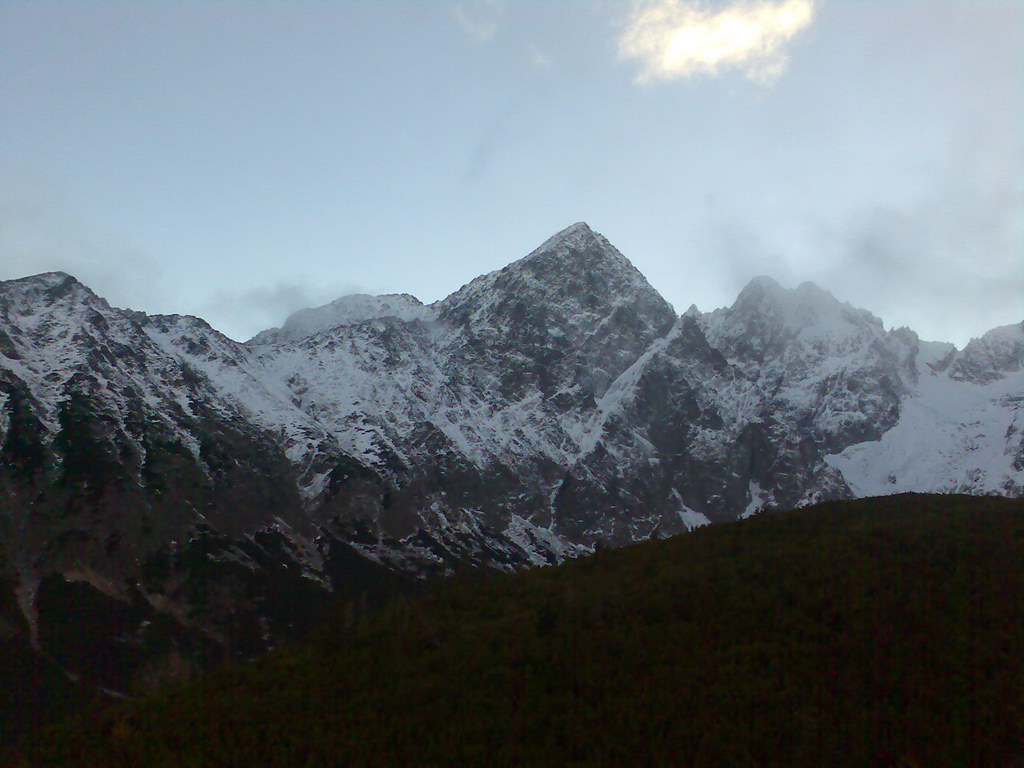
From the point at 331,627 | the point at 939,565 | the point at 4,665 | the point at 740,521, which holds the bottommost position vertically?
the point at 4,665

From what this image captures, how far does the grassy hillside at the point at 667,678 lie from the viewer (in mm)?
25109

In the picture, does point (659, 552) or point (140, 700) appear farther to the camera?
point (659, 552)

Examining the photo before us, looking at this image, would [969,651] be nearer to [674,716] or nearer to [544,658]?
[674,716]

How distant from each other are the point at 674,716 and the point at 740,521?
2368 cm

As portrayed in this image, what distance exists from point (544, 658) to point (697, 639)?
208 inches

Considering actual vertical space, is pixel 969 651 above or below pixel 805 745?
above

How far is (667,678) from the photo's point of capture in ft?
94.9

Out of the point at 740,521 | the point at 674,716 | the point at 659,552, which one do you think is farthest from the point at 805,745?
the point at 740,521

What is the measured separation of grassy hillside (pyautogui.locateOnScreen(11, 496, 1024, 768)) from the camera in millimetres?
25109

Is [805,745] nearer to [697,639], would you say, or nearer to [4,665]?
[697,639]

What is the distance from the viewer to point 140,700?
111 feet

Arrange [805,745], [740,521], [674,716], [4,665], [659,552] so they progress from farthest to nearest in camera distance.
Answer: [4,665], [740,521], [659,552], [674,716], [805,745]

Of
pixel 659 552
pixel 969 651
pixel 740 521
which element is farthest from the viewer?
pixel 740 521

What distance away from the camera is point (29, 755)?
91.7 feet
